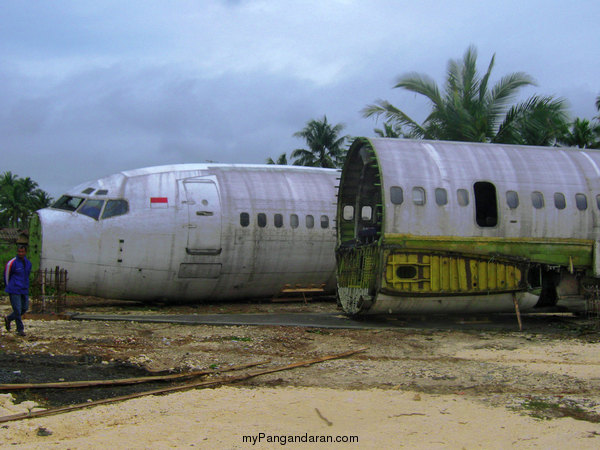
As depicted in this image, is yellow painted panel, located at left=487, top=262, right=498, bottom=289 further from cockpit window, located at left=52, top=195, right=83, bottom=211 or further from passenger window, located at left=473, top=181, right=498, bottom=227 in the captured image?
cockpit window, located at left=52, top=195, right=83, bottom=211

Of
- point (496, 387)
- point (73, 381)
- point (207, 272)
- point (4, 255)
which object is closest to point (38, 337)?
point (73, 381)

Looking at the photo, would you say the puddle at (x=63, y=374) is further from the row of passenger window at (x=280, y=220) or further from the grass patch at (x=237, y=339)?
the row of passenger window at (x=280, y=220)

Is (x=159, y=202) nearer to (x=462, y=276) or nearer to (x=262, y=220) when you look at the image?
(x=262, y=220)

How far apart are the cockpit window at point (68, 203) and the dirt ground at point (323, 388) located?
3.97m

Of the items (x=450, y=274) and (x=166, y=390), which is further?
(x=450, y=274)

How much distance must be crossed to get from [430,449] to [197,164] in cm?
1427

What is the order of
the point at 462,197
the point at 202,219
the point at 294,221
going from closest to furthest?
the point at 462,197 → the point at 202,219 → the point at 294,221

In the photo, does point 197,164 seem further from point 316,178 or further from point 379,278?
point 379,278

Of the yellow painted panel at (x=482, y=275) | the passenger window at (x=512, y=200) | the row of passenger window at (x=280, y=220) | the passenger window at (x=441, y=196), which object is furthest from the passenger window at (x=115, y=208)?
the passenger window at (x=512, y=200)

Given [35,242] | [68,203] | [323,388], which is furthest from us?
[68,203]

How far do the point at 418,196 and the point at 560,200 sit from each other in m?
3.95

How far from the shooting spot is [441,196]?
14.2 meters

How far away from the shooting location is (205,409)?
22.4 ft

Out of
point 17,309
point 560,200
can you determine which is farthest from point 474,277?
point 17,309
